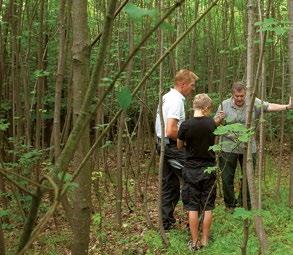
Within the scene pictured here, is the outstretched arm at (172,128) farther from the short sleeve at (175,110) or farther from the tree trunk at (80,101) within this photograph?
the tree trunk at (80,101)

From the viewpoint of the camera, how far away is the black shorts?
497 cm

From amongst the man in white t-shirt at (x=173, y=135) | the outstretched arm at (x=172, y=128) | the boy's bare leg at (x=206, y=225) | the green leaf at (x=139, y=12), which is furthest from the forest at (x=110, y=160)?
the outstretched arm at (x=172, y=128)

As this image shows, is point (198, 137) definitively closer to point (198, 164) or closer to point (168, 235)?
point (198, 164)

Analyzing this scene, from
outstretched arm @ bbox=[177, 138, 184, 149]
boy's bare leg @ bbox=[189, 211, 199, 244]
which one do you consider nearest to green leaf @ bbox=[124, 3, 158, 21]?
outstretched arm @ bbox=[177, 138, 184, 149]

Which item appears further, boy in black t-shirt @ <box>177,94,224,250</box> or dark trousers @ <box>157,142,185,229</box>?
dark trousers @ <box>157,142,185,229</box>

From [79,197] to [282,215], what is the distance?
4.65 meters

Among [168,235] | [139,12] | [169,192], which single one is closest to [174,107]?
[169,192]

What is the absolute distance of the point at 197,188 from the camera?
505 centimetres

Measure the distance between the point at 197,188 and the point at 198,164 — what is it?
0.30 m

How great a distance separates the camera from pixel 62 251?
221 inches

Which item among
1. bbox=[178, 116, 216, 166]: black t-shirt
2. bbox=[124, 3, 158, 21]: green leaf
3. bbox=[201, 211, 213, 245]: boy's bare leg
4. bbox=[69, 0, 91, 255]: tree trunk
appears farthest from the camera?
bbox=[201, 211, 213, 245]: boy's bare leg

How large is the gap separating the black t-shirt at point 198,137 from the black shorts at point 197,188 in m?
0.13

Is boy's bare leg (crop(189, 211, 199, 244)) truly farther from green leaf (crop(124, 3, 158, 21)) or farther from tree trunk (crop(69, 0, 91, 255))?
green leaf (crop(124, 3, 158, 21))

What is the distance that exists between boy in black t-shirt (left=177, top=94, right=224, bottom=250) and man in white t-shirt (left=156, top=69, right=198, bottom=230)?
242 mm
